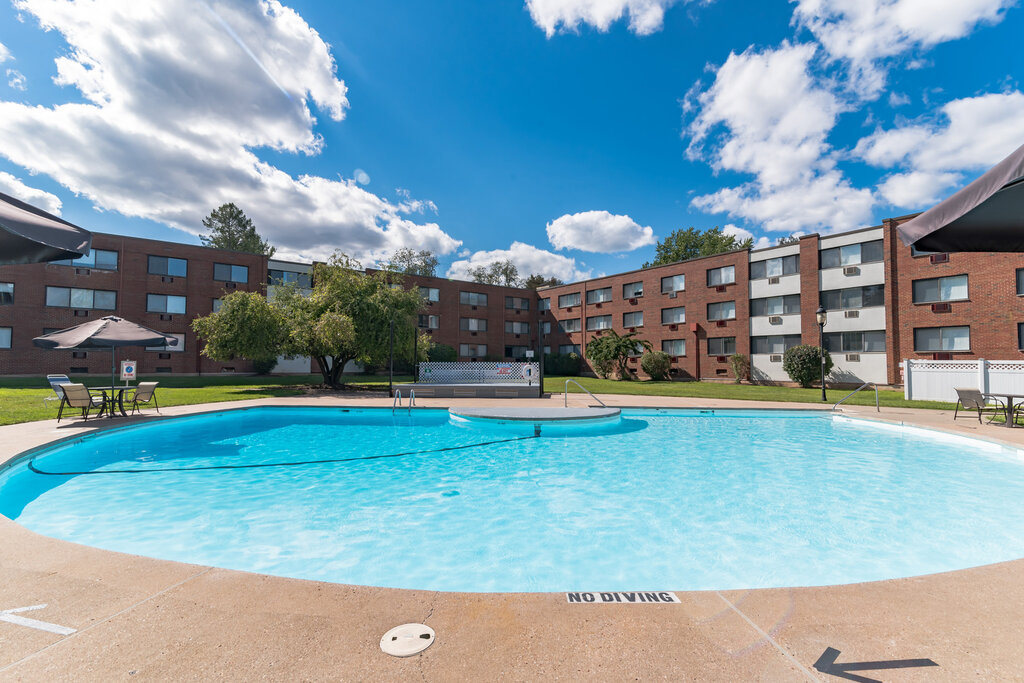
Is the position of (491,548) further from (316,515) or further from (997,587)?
(997,587)

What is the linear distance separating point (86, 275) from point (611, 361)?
37.4m

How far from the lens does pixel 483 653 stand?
2086 millimetres

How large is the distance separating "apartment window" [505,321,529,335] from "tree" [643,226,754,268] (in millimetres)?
15544

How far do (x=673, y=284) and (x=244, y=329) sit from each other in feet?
96.7

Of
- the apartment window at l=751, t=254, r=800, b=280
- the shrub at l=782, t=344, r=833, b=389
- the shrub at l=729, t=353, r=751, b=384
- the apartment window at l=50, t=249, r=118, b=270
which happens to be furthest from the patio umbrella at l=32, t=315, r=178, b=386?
the apartment window at l=751, t=254, r=800, b=280

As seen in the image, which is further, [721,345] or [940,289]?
[721,345]

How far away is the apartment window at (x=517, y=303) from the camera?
147 feet

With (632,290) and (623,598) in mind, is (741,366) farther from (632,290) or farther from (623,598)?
(623,598)

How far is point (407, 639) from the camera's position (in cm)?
218

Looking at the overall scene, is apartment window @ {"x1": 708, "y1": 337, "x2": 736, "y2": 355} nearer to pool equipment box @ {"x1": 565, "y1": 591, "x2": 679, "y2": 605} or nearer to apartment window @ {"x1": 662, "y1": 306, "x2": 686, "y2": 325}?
apartment window @ {"x1": 662, "y1": 306, "x2": 686, "y2": 325}

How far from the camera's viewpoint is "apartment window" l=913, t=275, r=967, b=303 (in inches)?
872

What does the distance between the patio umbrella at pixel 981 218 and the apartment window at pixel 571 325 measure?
124ft

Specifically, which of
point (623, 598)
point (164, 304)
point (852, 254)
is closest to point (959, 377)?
point (852, 254)

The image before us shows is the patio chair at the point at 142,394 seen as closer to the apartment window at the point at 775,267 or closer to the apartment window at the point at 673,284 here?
the apartment window at the point at 673,284
